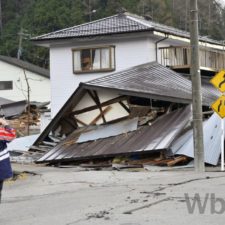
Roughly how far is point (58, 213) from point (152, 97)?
13.0 meters

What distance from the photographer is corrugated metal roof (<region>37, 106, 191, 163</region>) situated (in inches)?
803

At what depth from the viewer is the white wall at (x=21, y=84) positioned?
5394 centimetres

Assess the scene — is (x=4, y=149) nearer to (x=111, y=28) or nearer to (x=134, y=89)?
(x=134, y=89)

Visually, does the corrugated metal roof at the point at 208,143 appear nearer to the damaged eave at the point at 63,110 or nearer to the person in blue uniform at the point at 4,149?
the damaged eave at the point at 63,110

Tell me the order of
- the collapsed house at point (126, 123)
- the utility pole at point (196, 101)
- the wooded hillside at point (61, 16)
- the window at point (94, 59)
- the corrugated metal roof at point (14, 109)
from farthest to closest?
the wooded hillside at point (61, 16)
the corrugated metal roof at point (14, 109)
the window at point (94, 59)
the collapsed house at point (126, 123)
the utility pole at point (196, 101)

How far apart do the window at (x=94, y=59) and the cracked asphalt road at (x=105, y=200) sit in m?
17.3

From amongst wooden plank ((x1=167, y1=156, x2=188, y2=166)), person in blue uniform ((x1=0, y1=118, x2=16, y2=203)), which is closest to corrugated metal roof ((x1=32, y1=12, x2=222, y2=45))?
wooden plank ((x1=167, y1=156, x2=188, y2=166))

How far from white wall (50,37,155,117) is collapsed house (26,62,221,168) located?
15.5ft

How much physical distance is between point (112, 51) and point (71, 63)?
2.70m

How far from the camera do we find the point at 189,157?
64.8 ft

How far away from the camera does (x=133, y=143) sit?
2100 centimetres

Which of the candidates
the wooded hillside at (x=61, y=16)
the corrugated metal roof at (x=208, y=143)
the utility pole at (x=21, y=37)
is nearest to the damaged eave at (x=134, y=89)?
the corrugated metal roof at (x=208, y=143)

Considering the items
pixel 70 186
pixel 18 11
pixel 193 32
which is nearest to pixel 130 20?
pixel 193 32

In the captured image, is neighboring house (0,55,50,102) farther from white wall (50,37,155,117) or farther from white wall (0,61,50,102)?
white wall (50,37,155,117)
